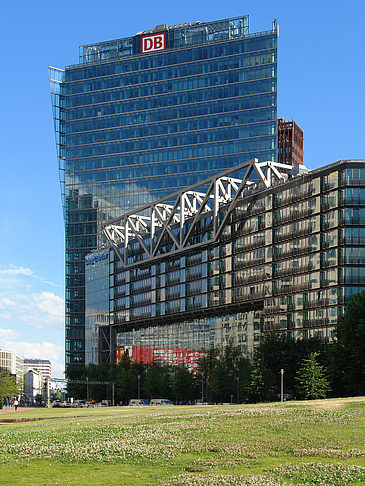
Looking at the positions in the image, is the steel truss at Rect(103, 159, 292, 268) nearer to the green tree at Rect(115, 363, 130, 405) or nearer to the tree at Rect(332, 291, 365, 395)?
the green tree at Rect(115, 363, 130, 405)

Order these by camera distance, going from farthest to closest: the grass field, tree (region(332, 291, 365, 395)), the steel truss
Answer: the steel truss → tree (region(332, 291, 365, 395)) → the grass field

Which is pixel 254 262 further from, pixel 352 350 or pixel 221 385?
pixel 352 350

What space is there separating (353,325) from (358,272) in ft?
71.0

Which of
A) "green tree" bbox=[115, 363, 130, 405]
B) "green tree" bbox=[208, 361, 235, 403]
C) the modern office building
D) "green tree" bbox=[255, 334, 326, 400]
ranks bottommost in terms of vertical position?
"green tree" bbox=[115, 363, 130, 405]

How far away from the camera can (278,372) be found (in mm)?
128125

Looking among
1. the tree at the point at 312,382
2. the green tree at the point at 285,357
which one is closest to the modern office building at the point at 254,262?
the green tree at the point at 285,357

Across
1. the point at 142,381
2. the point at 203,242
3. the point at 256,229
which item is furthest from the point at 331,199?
the point at 142,381

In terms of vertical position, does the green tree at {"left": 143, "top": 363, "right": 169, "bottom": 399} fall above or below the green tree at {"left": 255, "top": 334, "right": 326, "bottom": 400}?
below

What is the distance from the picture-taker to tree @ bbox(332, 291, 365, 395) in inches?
4075

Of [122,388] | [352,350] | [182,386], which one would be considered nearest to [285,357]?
[352,350]

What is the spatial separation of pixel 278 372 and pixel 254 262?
88.5 ft

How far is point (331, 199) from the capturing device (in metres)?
127

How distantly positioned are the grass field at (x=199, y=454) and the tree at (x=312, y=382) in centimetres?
6872

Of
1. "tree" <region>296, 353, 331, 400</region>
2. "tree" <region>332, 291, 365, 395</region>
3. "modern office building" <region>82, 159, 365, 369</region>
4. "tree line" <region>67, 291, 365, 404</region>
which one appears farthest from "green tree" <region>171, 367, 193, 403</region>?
"tree" <region>332, 291, 365, 395</region>
